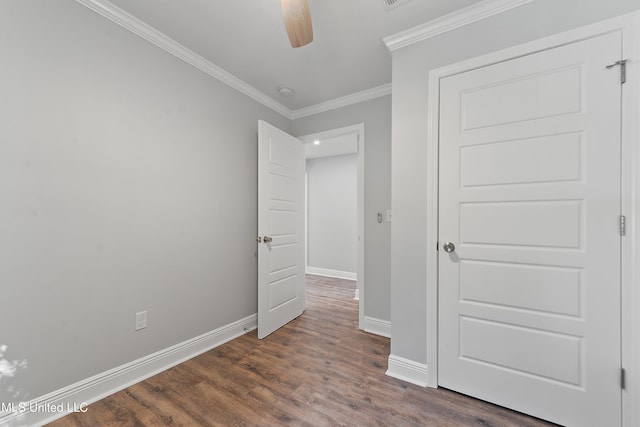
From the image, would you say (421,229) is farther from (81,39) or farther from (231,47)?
(81,39)

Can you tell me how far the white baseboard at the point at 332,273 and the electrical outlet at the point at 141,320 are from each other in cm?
368

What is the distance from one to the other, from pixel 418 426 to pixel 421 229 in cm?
117

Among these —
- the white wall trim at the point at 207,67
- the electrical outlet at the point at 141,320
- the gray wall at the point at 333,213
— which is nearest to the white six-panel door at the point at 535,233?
the white wall trim at the point at 207,67

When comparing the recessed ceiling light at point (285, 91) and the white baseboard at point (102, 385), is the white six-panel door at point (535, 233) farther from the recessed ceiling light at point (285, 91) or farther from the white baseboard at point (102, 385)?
the white baseboard at point (102, 385)

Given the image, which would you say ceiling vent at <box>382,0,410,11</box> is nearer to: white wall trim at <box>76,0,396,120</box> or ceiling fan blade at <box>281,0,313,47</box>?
ceiling fan blade at <box>281,0,313,47</box>

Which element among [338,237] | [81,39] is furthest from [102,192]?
[338,237]

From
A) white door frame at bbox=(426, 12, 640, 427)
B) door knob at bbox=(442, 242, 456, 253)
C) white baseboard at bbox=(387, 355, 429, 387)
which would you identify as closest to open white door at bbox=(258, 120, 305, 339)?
white baseboard at bbox=(387, 355, 429, 387)

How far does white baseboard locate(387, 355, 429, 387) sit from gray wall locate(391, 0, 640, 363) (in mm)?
39

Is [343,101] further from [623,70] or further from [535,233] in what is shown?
[535,233]

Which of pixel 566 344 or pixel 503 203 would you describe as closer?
pixel 566 344

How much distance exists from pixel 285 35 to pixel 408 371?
2.69 m

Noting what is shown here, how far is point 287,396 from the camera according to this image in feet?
5.38

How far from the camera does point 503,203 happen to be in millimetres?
1569

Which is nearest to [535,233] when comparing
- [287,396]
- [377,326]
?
[377,326]
